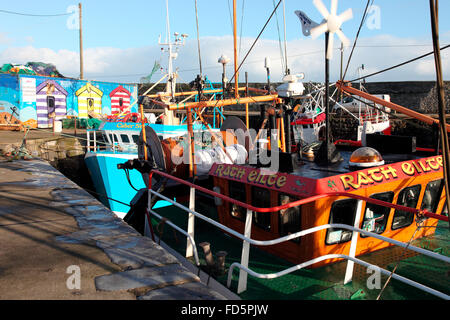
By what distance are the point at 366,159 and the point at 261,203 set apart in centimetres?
191

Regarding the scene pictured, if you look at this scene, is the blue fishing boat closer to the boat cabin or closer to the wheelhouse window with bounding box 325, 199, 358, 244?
the boat cabin

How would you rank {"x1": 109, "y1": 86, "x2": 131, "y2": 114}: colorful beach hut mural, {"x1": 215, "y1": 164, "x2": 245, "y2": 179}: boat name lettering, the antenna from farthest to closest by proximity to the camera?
{"x1": 109, "y1": 86, "x2": 131, "y2": 114}: colorful beach hut mural, {"x1": 215, "y1": 164, "x2": 245, "y2": 179}: boat name lettering, the antenna

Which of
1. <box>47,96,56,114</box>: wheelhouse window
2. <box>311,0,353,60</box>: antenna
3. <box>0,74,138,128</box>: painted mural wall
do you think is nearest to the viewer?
<box>311,0,353,60</box>: antenna

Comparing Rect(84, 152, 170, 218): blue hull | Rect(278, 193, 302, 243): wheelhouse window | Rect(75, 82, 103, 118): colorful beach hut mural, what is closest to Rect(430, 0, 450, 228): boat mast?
Rect(278, 193, 302, 243): wheelhouse window

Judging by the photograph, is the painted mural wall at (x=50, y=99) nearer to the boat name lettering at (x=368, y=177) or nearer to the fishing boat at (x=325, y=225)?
the fishing boat at (x=325, y=225)

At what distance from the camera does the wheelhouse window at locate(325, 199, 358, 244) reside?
5.34 meters

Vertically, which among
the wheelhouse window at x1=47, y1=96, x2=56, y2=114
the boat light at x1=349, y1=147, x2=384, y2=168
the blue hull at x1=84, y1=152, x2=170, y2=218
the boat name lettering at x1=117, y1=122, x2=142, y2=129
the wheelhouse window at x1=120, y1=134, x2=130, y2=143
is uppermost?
the wheelhouse window at x1=47, y1=96, x2=56, y2=114

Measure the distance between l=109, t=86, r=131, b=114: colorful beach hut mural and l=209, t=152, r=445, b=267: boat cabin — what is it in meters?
31.1

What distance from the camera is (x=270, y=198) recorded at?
5.93 metres

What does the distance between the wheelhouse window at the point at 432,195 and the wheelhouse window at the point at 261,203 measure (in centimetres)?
285

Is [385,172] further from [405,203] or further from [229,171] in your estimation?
[229,171]
